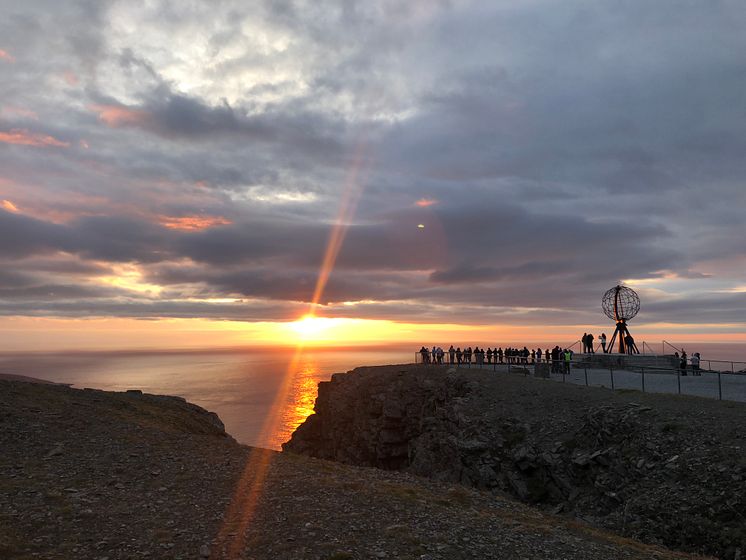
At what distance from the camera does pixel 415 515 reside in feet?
42.3

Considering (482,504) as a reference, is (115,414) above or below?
above

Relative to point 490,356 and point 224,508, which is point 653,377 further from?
point 224,508

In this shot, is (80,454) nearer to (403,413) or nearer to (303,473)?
(303,473)

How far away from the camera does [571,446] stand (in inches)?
1021

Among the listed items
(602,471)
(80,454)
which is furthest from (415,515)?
(602,471)

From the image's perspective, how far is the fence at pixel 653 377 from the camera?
30250 millimetres

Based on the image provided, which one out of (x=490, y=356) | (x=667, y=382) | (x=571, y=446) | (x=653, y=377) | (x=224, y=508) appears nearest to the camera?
(x=224, y=508)

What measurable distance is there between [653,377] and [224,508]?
3610 centimetres

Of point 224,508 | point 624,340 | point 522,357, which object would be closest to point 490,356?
point 522,357

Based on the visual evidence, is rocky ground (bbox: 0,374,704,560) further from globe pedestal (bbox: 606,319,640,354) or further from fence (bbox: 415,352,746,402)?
globe pedestal (bbox: 606,319,640,354)

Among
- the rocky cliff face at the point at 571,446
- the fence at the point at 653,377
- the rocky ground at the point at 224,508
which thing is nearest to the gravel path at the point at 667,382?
the fence at the point at 653,377

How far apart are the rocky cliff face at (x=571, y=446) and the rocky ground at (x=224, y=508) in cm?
523

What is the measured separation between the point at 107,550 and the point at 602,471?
21199 millimetres

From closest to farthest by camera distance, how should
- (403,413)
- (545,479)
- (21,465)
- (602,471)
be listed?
(21,465)
(602,471)
(545,479)
(403,413)
